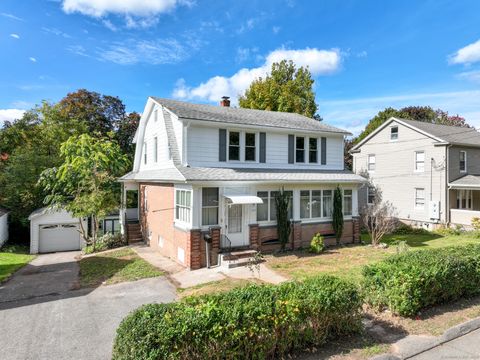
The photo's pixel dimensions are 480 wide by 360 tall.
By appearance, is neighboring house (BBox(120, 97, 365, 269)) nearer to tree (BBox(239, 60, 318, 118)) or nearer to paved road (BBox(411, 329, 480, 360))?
paved road (BBox(411, 329, 480, 360))

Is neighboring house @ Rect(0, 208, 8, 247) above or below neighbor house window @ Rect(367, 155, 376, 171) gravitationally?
below

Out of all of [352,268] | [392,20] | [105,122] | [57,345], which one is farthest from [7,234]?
[392,20]

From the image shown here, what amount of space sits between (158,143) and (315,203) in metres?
9.42

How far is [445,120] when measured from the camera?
1735 inches

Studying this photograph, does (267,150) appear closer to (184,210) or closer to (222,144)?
(222,144)

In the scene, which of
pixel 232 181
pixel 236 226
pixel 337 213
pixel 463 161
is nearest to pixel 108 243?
pixel 236 226

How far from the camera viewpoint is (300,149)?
1684cm

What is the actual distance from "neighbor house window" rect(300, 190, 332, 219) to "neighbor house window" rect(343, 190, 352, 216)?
120 centimetres

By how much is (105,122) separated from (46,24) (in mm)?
25255

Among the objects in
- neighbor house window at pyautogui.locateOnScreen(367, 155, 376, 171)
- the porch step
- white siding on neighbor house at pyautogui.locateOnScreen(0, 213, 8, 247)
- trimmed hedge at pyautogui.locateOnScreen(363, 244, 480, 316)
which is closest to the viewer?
trimmed hedge at pyautogui.locateOnScreen(363, 244, 480, 316)

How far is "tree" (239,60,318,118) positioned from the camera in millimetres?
31406

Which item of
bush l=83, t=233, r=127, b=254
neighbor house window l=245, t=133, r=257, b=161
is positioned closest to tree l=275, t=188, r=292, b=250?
neighbor house window l=245, t=133, r=257, b=161

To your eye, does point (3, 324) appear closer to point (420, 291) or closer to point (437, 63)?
point (420, 291)

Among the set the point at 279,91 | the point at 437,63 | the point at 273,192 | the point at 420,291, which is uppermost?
the point at 279,91
